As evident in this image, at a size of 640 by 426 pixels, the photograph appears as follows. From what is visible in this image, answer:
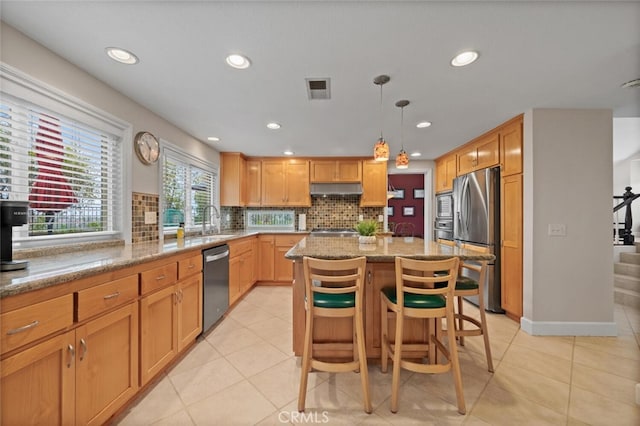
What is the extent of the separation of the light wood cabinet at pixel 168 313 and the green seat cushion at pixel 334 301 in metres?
1.09

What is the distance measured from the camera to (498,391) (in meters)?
1.64

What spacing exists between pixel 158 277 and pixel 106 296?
0.41 metres

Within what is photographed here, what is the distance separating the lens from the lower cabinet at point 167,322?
156cm

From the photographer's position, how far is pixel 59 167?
175cm

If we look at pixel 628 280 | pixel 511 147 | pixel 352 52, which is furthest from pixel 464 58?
pixel 628 280

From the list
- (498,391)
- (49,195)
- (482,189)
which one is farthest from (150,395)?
(482,189)

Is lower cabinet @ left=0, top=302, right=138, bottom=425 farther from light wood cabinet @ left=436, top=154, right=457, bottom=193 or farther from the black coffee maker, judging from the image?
light wood cabinet @ left=436, top=154, right=457, bottom=193

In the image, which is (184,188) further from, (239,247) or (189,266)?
(189,266)

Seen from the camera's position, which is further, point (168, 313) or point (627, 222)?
point (627, 222)

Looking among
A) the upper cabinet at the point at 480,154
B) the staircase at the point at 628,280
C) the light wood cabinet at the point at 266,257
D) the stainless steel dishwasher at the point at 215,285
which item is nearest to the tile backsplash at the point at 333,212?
the light wood cabinet at the point at 266,257

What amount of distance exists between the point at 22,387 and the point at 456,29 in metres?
2.66

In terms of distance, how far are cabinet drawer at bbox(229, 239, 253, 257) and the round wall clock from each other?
125 cm

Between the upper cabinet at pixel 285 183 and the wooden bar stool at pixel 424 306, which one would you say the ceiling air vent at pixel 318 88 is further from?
the upper cabinet at pixel 285 183

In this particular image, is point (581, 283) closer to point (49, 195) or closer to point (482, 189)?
point (482, 189)
